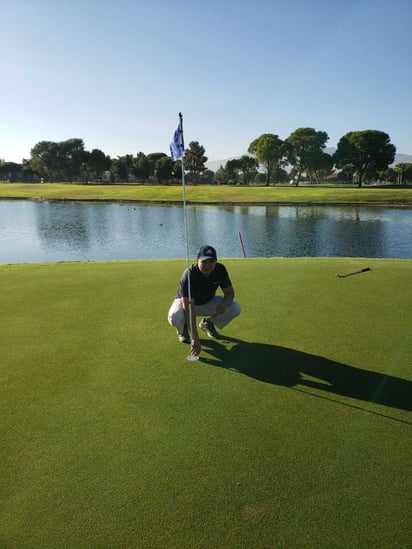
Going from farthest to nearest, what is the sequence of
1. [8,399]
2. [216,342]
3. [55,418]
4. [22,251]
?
[22,251] → [216,342] → [8,399] → [55,418]

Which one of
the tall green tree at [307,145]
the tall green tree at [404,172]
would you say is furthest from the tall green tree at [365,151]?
the tall green tree at [404,172]

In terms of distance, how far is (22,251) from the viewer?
1002 inches

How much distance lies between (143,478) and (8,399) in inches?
74.4

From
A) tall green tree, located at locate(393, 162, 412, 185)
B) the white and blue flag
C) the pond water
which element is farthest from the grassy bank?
the white and blue flag

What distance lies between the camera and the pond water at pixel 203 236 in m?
24.8

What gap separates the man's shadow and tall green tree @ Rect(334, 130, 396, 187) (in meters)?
97.0

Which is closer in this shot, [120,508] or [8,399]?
[120,508]

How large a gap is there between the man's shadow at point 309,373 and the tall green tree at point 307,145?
104523 mm

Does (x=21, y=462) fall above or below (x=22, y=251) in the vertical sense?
above

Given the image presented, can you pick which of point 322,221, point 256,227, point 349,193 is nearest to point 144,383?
point 256,227

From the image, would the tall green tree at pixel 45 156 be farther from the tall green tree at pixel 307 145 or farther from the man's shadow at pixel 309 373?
the man's shadow at pixel 309 373

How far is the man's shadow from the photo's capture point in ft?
13.8

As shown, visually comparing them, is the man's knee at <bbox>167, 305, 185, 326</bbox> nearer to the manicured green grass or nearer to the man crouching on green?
the man crouching on green

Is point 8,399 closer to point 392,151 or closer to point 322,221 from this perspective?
point 322,221
